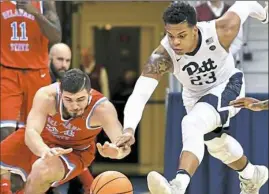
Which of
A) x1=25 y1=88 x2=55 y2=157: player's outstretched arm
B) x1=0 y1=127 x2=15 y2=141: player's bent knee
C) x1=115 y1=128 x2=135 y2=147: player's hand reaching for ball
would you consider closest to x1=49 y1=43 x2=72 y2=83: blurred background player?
x1=0 y1=127 x2=15 y2=141: player's bent knee

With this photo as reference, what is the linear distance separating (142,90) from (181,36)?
56 cm

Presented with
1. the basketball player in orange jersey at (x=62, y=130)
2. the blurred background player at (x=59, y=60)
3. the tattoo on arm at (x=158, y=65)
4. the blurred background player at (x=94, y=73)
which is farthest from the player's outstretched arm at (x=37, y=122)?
the blurred background player at (x=94, y=73)

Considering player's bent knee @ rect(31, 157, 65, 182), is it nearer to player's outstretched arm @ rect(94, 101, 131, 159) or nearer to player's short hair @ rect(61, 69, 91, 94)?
player's outstretched arm @ rect(94, 101, 131, 159)

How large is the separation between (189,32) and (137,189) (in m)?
4.56

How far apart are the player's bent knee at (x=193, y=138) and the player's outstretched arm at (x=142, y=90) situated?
1.35 feet

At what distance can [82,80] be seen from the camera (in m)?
7.83

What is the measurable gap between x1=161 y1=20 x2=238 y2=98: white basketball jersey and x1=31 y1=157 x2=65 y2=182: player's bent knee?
1454mm

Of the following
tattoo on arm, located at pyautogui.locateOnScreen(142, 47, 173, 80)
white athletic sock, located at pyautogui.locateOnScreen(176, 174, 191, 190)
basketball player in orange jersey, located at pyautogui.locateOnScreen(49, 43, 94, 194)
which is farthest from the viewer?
basketball player in orange jersey, located at pyautogui.locateOnScreen(49, 43, 94, 194)

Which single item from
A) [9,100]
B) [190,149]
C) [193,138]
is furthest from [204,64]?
[9,100]

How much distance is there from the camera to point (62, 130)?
8.28 meters

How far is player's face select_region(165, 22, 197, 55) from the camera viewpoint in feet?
23.6

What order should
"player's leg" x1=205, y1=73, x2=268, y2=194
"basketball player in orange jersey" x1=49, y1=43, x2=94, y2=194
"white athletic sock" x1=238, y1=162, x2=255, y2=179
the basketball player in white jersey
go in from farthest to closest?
"basketball player in orange jersey" x1=49, y1=43, x2=94, y2=194 → "white athletic sock" x1=238, y1=162, x2=255, y2=179 → "player's leg" x1=205, y1=73, x2=268, y2=194 → the basketball player in white jersey

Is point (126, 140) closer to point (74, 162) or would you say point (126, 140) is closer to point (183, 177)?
point (183, 177)

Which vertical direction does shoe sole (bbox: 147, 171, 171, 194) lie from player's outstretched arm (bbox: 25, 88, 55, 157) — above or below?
below
